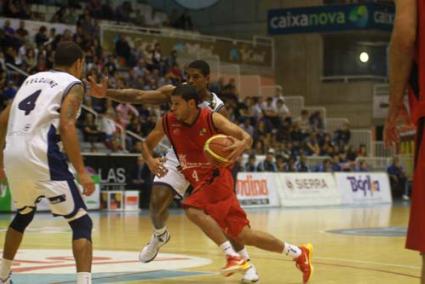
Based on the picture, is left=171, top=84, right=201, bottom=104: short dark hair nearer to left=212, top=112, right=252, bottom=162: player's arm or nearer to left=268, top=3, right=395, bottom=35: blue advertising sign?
left=212, top=112, right=252, bottom=162: player's arm

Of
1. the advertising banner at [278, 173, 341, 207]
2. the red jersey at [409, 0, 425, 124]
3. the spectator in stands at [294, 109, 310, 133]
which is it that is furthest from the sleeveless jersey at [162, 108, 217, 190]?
the spectator in stands at [294, 109, 310, 133]

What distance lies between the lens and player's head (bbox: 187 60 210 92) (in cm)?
902

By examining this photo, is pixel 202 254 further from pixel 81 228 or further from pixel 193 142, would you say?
pixel 81 228

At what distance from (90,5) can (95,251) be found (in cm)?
2175

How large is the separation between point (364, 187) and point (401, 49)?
25291 mm

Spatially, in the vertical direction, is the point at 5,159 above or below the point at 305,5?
below

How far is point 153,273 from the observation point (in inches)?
358

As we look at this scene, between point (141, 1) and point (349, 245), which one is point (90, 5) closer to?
point (141, 1)

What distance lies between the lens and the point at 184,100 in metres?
8.56

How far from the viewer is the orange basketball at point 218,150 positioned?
789cm

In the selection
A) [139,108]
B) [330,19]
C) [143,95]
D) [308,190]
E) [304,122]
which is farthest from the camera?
[330,19]

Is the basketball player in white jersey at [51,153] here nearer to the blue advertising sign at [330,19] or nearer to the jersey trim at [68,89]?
the jersey trim at [68,89]

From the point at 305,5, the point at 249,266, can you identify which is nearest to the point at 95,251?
the point at 249,266

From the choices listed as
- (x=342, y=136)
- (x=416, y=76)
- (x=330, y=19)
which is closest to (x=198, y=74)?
(x=416, y=76)
